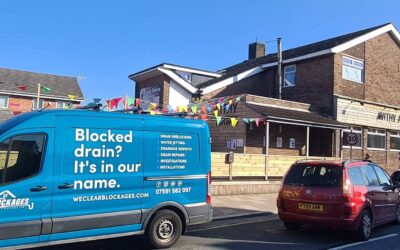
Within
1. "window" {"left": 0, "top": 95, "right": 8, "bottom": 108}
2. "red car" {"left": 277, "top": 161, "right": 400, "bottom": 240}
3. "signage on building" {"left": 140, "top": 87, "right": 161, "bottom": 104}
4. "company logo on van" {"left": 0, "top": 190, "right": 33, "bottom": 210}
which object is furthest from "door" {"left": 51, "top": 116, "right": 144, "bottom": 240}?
"window" {"left": 0, "top": 95, "right": 8, "bottom": 108}

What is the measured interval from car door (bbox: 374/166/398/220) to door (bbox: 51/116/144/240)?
6.06 m

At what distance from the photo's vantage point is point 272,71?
29219mm

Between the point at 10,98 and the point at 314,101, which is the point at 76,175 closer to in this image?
the point at 314,101

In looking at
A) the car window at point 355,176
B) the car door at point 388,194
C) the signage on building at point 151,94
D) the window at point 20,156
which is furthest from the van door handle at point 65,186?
the signage on building at point 151,94

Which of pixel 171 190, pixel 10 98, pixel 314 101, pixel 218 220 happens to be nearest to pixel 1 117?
pixel 10 98

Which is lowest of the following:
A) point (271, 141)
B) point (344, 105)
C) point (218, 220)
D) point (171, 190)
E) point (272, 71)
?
point (218, 220)

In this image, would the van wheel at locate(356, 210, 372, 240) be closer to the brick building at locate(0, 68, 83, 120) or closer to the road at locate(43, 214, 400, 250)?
the road at locate(43, 214, 400, 250)

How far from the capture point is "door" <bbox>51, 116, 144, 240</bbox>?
6938 mm

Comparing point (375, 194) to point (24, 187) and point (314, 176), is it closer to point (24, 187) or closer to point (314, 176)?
point (314, 176)

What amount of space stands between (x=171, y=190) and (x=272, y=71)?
22.1m

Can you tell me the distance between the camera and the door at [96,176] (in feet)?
22.8

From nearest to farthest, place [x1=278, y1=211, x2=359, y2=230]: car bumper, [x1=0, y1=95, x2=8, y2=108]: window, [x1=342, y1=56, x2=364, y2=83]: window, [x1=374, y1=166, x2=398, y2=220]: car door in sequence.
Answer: [x1=278, y1=211, x2=359, y2=230]: car bumper → [x1=374, y1=166, x2=398, y2=220]: car door → [x1=342, y1=56, x2=364, y2=83]: window → [x1=0, y1=95, x2=8, y2=108]: window

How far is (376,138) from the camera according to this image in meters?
28.2

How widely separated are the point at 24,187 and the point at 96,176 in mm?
1129
